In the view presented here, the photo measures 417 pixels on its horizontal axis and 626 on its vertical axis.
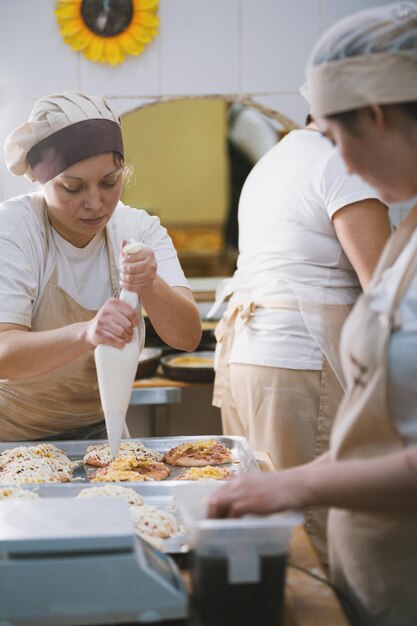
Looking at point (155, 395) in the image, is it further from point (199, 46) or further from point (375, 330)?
point (375, 330)

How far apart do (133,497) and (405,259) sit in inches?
37.1

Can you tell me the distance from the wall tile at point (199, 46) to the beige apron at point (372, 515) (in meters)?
3.25

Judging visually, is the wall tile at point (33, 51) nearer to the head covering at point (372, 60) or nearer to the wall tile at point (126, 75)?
the wall tile at point (126, 75)

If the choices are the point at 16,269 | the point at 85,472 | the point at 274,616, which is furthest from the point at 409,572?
the point at 16,269

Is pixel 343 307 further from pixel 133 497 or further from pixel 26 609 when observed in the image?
pixel 26 609

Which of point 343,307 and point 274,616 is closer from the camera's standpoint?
point 274,616

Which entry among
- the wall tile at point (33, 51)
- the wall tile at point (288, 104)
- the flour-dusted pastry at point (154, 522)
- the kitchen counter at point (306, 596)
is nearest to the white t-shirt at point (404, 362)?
the kitchen counter at point (306, 596)

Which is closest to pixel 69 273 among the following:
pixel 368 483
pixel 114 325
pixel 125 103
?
pixel 114 325

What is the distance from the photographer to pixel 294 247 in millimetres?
2848

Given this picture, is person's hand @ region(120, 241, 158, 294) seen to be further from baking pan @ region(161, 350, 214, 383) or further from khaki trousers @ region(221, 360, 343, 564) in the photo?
baking pan @ region(161, 350, 214, 383)

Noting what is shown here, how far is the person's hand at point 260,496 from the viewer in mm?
1271

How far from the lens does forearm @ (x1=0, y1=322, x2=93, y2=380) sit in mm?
2172

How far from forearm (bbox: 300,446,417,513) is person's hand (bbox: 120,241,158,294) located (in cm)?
99

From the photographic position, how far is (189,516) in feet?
4.26
